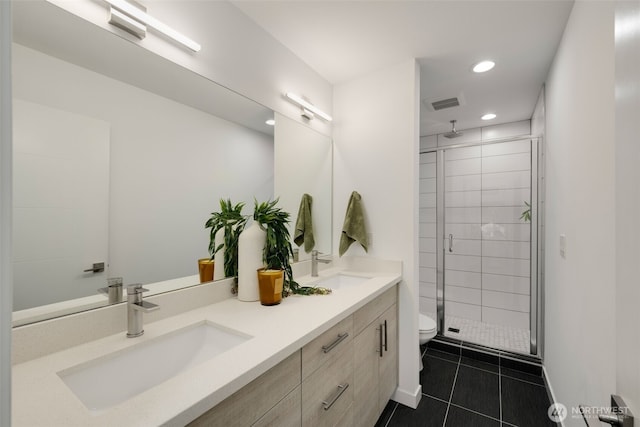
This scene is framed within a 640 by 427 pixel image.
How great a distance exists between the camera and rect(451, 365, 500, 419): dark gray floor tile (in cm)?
183

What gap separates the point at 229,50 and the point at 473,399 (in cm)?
267

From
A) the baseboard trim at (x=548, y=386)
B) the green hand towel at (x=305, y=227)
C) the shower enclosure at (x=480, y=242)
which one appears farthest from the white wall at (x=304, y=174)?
the baseboard trim at (x=548, y=386)

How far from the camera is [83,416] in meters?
0.59

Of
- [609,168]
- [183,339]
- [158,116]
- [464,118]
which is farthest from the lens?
[464,118]

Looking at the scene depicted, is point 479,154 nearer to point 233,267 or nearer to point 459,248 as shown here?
point 459,248

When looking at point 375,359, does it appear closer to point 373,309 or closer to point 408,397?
point 373,309

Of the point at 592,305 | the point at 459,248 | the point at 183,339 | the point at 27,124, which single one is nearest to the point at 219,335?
the point at 183,339

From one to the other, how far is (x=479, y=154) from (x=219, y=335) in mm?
3275

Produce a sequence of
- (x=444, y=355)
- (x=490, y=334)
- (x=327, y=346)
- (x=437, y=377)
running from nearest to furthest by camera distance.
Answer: (x=327, y=346) → (x=437, y=377) → (x=444, y=355) → (x=490, y=334)

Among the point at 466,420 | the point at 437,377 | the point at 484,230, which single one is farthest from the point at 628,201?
the point at 484,230

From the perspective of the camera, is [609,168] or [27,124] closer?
[27,124]

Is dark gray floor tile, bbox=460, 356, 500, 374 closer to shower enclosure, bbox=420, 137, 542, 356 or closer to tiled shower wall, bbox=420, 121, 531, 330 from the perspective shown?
shower enclosure, bbox=420, 137, 542, 356

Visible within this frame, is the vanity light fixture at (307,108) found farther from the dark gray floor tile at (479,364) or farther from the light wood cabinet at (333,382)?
the dark gray floor tile at (479,364)

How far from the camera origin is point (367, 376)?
149cm
